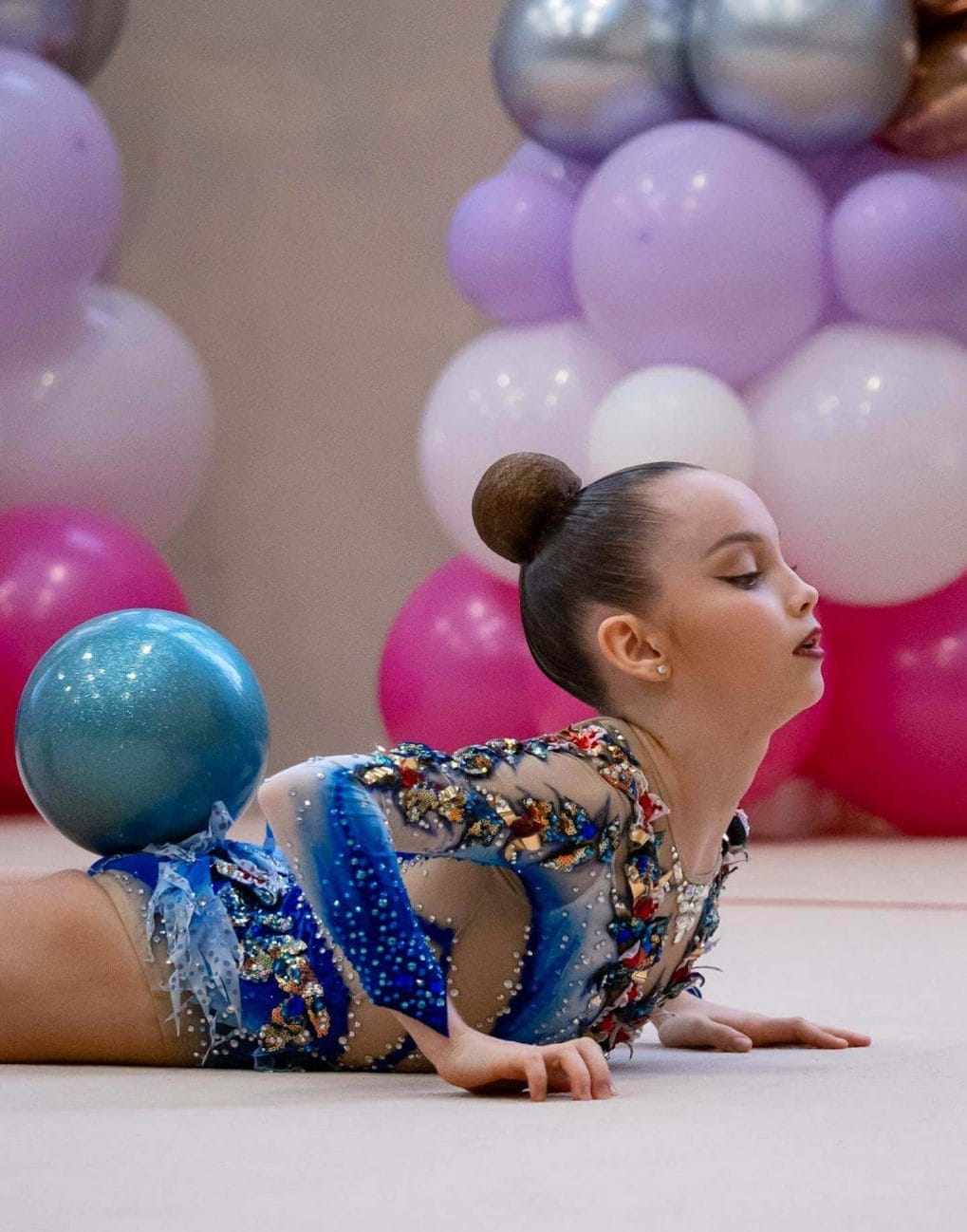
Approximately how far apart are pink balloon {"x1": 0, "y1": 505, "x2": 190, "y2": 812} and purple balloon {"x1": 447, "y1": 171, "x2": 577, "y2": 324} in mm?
1119

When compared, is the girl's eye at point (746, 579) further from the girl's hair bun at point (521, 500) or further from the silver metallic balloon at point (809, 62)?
the silver metallic balloon at point (809, 62)

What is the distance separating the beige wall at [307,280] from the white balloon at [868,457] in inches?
76.9

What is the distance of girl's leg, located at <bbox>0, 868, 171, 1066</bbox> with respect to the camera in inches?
71.9

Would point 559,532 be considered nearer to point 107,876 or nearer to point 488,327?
point 107,876

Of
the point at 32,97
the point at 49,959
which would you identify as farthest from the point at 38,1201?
the point at 32,97

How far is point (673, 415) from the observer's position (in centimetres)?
397

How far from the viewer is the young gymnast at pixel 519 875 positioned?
1.58 m

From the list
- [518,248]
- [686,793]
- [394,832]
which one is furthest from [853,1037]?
[518,248]

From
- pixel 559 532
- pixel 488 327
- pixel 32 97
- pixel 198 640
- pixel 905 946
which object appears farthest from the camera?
pixel 488 327

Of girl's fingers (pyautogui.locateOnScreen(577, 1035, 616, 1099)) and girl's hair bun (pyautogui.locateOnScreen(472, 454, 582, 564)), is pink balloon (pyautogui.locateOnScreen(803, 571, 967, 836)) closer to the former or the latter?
girl's hair bun (pyautogui.locateOnScreen(472, 454, 582, 564))

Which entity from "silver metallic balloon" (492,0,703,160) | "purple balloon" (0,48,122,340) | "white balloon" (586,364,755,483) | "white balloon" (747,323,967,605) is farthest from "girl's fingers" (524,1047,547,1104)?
"purple balloon" (0,48,122,340)

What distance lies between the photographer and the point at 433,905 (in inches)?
69.5

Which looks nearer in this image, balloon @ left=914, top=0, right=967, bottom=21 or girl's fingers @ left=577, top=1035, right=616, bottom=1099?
girl's fingers @ left=577, top=1035, right=616, bottom=1099

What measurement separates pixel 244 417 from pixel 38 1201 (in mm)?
4909
